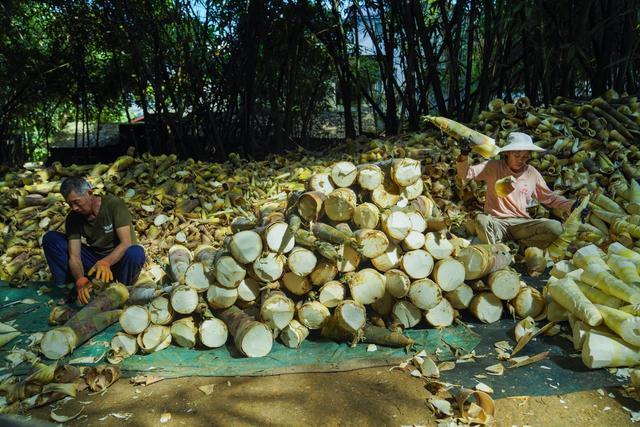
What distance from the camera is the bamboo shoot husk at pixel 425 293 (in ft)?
8.66

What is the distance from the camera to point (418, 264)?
2693 millimetres

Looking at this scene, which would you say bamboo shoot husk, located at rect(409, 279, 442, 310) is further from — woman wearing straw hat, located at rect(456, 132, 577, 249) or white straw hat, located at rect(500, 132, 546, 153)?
white straw hat, located at rect(500, 132, 546, 153)

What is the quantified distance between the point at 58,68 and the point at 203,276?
629 centimetres

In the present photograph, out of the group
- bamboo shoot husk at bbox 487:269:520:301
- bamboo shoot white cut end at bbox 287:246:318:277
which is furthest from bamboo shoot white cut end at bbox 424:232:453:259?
bamboo shoot white cut end at bbox 287:246:318:277

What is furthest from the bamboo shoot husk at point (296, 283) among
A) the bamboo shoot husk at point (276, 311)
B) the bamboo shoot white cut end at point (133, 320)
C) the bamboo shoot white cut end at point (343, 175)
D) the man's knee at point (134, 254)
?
the man's knee at point (134, 254)

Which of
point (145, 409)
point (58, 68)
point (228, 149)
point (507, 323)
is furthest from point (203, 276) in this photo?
point (58, 68)

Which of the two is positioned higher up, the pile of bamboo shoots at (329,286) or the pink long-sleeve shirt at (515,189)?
the pink long-sleeve shirt at (515,189)

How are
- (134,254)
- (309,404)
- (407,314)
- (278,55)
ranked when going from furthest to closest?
(278,55)
(134,254)
(407,314)
(309,404)

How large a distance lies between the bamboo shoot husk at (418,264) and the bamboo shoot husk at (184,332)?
3.97 ft

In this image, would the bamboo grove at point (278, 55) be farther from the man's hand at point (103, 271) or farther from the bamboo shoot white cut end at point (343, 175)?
the man's hand at point (103, 271)

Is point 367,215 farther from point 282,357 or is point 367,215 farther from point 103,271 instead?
point 103,271

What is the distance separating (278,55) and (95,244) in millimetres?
4754

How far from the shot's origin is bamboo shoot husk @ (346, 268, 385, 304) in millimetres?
2656

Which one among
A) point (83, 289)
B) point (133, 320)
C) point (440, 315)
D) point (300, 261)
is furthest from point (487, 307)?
point (83, 289)
